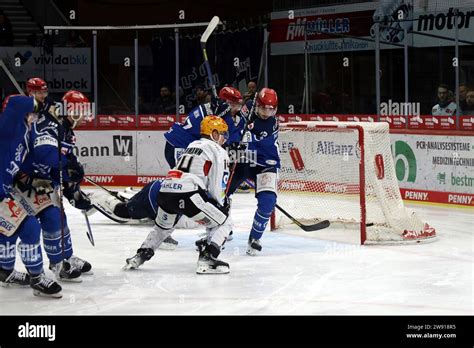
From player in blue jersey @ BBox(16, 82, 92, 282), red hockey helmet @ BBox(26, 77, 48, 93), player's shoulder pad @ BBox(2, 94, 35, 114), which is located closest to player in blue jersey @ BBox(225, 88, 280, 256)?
player in blue jersey @ BBox(16, 82, 92, 282)

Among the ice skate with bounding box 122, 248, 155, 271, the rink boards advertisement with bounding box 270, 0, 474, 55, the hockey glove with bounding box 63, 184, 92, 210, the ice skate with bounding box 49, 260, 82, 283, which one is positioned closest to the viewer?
the ice skate with bounding box 49, 260, 82, 283

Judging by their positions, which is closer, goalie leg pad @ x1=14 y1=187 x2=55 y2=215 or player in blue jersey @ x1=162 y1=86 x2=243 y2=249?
goalie leg pad @ x1=14 y1=187 x2=55 y2=215

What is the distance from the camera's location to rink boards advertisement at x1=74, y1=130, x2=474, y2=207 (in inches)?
391

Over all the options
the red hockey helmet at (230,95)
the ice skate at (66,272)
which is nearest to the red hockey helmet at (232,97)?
the red hockey helmet at (230,95)

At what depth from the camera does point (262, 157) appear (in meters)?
7.45

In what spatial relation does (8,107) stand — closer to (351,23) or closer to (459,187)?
(459,187)

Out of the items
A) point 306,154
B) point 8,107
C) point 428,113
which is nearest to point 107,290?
point 8,107

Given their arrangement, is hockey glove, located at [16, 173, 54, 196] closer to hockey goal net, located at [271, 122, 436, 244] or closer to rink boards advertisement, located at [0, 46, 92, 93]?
hockey goal net, located at [271, 122, 436, 244]

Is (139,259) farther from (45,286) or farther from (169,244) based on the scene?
(169,244)

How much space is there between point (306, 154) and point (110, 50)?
13.7 feet

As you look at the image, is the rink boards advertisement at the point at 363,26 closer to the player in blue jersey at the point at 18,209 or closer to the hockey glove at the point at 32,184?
the hockey glove at the point at 32,184

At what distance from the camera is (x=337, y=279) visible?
20.7 ft
